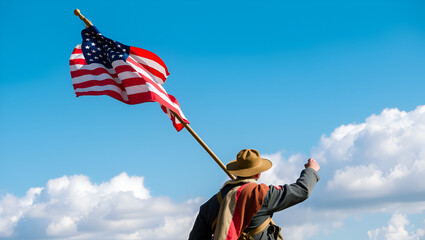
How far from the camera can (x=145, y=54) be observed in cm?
1109

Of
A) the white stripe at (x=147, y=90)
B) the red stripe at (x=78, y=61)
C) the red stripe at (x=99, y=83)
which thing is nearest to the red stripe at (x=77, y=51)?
the red stripe at (x=78, y=61)

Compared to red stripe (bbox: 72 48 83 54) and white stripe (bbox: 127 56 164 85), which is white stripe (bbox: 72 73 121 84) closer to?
white stripe (bbox: 127 56 164 85)

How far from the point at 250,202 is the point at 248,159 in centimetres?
64

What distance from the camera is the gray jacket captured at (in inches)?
267

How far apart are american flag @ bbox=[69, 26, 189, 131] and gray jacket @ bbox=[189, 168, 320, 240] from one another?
3392 millimetres

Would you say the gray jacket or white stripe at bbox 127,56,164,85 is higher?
white stripe at bbox 127,56,164,85

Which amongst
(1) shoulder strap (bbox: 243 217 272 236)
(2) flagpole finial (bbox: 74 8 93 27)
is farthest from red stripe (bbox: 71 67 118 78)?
(1) shoulder strap (bbox: 243 217 272 236)

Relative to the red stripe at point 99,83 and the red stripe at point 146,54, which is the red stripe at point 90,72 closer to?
the red stripe at point 99,83

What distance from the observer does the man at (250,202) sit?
6.80 m

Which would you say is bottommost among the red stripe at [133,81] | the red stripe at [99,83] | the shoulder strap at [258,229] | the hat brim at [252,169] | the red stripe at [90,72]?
the shoulder strap at [258,229]

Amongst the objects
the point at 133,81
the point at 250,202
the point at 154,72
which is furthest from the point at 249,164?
the point at 154,72

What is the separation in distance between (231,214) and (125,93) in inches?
196

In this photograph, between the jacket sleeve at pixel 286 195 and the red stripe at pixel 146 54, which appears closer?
the jacket sleeve at pixel 286 195

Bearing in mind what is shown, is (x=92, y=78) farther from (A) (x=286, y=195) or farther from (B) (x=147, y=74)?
(A) (x=286, y=195)
